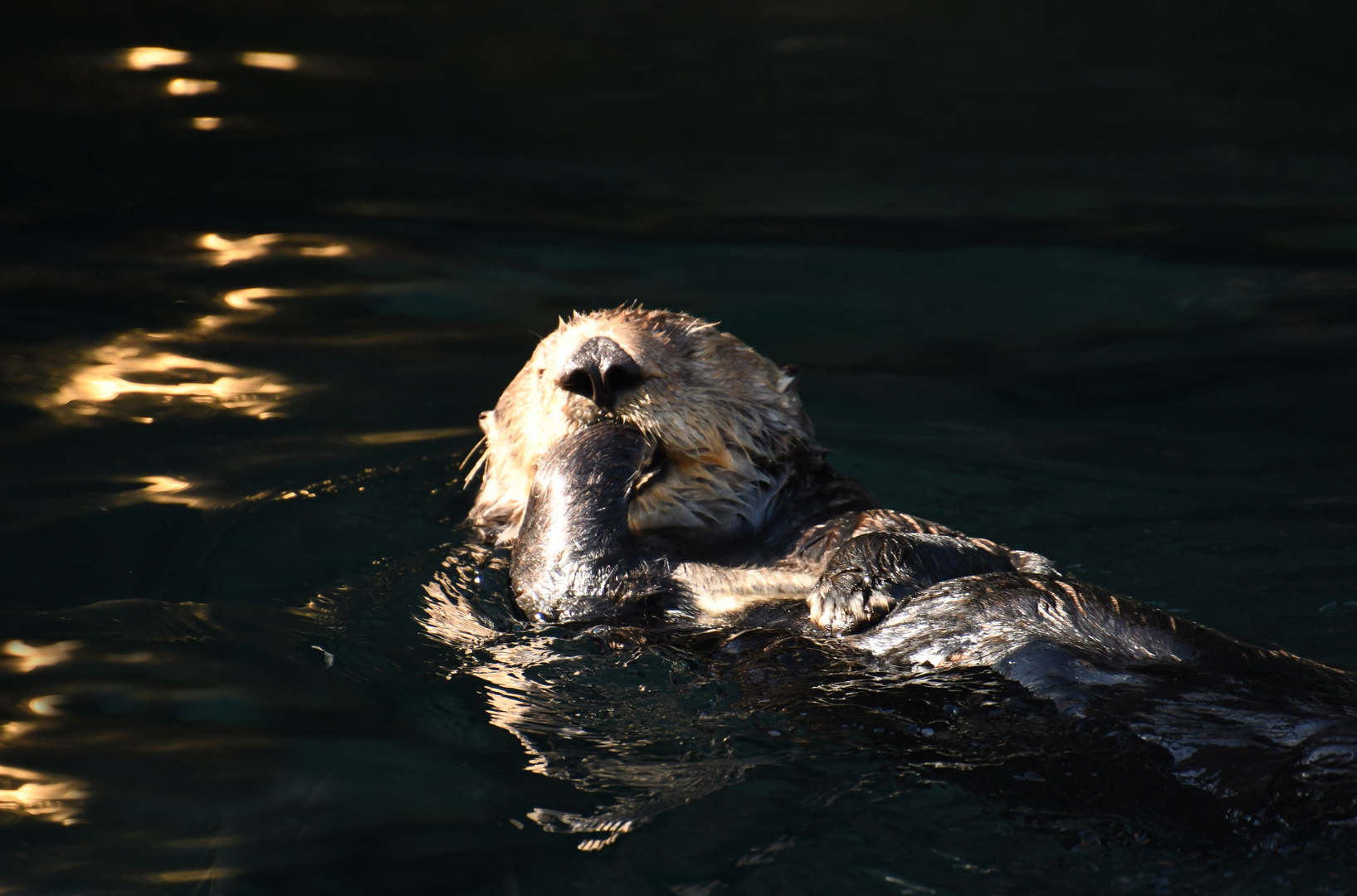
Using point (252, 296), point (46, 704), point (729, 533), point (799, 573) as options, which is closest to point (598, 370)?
point (729, 533)

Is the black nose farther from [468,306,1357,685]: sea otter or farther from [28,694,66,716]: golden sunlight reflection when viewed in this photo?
[28,694,66,716]: golden sunlight reflection

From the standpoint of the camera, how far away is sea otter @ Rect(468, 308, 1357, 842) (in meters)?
2.27

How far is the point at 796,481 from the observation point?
3.72 metres

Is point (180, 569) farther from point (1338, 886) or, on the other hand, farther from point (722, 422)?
point (1338, 886)

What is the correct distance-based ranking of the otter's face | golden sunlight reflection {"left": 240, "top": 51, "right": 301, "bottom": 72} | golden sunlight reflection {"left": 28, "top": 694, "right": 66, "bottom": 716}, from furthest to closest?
golden sunlight reflection {"left": 240, "top": 51, "right": 301, "bottom": 72} → the otter's face → golden sunlight reflection {"left": 28, "top": 694, "right": 66, "bottom": 716}

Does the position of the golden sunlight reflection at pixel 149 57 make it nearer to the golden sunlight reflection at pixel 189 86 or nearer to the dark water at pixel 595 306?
the dark water at pixel 595 306

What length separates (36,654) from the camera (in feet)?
10.8

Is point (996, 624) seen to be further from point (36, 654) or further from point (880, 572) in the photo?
point (36, 654)

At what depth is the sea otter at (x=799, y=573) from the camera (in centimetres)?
227

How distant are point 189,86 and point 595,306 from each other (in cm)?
274

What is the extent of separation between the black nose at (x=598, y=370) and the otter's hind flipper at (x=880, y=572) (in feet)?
2.49

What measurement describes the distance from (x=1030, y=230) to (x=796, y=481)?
327 cm

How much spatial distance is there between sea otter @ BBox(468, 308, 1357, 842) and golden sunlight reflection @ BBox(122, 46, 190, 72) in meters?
4.08

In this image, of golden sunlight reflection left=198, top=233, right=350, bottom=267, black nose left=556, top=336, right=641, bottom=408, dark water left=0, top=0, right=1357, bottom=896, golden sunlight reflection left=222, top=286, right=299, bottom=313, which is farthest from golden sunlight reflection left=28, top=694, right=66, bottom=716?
golden sunlight reflection left=198, top=233, right=350, bottom=267
